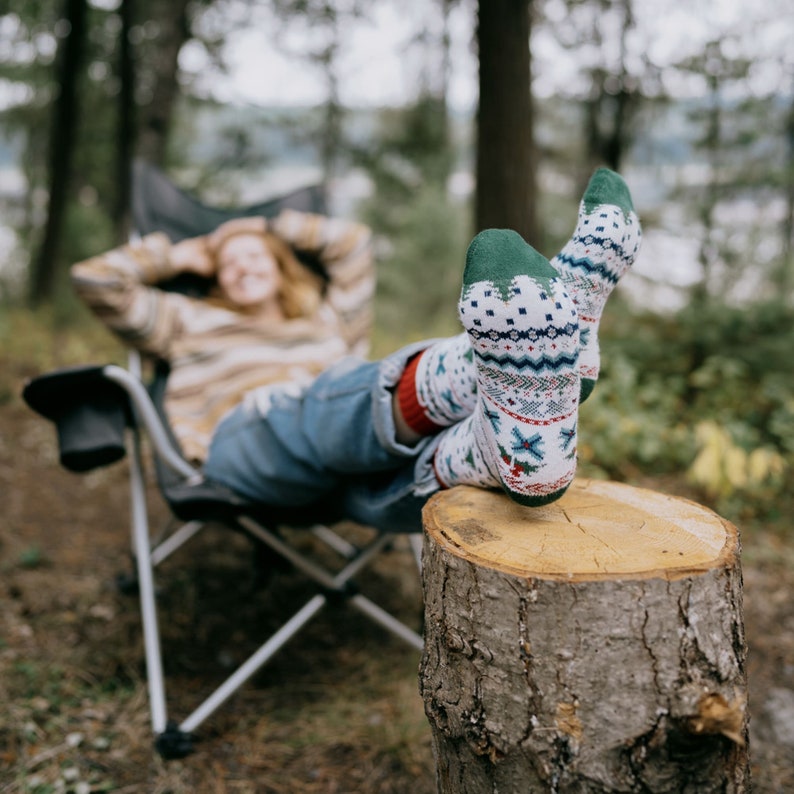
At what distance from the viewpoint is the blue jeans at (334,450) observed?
4.09 feet

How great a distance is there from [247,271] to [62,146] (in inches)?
171

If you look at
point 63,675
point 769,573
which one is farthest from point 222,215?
point 769,573

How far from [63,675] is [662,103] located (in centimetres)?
665

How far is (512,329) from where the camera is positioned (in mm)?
950

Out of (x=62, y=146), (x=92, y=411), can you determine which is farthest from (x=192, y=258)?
(x=62, y=146)

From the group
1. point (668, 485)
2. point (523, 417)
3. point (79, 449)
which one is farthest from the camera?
point (668, 485)

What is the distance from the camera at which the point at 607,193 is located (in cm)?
114

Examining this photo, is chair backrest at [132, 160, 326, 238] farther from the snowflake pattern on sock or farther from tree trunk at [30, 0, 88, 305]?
tree trunk at [30, 0, 88, 305]

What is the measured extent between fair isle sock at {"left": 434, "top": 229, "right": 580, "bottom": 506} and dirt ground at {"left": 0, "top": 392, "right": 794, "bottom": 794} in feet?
2.59

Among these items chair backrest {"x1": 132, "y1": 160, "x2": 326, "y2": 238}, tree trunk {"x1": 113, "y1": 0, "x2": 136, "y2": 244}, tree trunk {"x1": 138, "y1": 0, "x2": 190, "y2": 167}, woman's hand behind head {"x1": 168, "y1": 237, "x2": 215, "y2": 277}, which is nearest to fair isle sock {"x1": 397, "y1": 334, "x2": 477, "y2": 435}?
woman's hand behind head {"x1": 168, "y1": 237, "x2": 215, "y2": 277}

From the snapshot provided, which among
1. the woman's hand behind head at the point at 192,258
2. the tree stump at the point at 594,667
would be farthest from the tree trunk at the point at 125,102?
the tree stump at the point at 594,667

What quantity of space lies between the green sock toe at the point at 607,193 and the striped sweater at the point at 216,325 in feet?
3.19

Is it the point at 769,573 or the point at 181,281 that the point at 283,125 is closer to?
the point at 181,281

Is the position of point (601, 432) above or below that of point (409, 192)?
below
